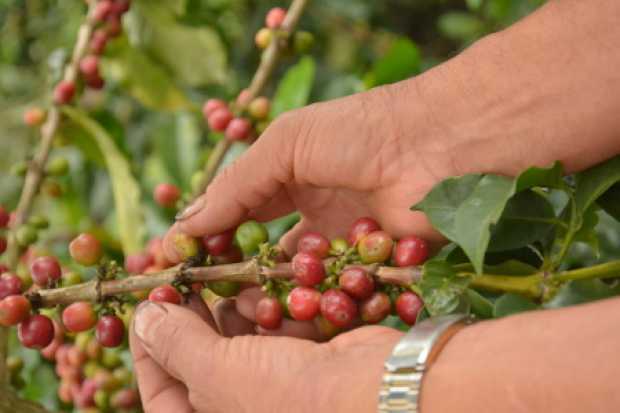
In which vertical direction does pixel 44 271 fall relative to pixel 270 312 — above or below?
above

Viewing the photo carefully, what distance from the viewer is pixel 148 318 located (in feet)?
3.99

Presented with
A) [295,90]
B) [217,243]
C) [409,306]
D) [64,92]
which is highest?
[64,92]

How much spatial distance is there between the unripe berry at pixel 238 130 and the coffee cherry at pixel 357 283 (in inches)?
26.6

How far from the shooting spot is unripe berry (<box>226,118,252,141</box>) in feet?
5.88

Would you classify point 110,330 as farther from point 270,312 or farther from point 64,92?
point 64,92

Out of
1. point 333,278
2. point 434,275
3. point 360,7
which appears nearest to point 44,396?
point 333,278

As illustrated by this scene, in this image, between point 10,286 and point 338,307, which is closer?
point 338,307

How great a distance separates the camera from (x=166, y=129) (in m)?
2.19

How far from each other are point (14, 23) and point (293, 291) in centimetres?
219

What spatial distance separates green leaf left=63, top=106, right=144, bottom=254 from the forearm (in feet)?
3.56

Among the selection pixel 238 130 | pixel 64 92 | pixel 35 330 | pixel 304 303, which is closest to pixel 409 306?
pixel 304 303

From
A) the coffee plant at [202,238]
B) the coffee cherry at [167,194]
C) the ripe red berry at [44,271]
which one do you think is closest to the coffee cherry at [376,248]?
the coffee plant at [202,238]

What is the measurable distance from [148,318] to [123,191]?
73cm

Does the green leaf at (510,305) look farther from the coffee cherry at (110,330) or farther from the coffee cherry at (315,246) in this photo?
the coffee cherry at (110,330)
